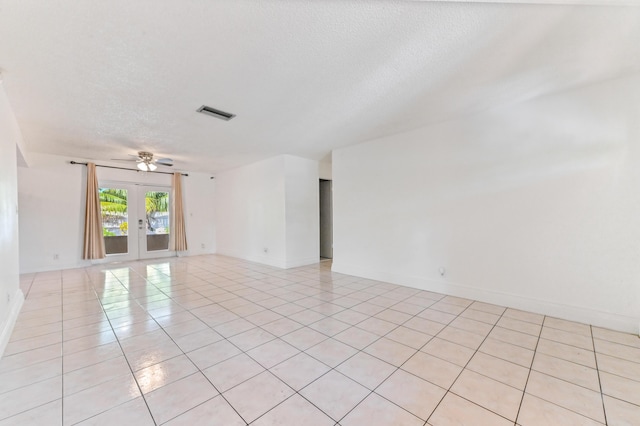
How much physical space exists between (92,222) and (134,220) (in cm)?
95

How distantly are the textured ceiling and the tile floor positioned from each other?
2.46 m

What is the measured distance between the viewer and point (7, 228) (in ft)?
8.76

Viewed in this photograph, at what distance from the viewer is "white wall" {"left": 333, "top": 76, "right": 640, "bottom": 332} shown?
2.48 m

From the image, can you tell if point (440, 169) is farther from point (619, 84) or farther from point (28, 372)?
point (28, 372)

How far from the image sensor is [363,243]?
4.61 metres

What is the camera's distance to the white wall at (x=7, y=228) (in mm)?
2404

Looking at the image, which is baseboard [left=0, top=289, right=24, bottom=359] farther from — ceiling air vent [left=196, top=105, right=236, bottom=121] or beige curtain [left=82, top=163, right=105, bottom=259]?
ceiling air vent [left=196, top=105, right=236, bottom=121]

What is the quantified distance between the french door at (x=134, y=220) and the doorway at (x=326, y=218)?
4348mm

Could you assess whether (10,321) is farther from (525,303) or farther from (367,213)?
(525,303)

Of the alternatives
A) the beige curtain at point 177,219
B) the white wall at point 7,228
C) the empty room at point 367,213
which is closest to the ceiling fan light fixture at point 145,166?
the empty room at point 367,213

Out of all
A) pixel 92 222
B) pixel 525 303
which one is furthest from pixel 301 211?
pixel 92 222

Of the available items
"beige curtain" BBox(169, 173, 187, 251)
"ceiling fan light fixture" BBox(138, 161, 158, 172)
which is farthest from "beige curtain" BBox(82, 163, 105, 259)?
"ceiling fan light fixture" BBox(138, 161, 158, 172)

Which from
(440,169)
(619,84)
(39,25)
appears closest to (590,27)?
(619,84)

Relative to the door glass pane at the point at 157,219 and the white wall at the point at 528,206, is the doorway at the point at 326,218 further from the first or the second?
the door glass pane at the point at 157,219
